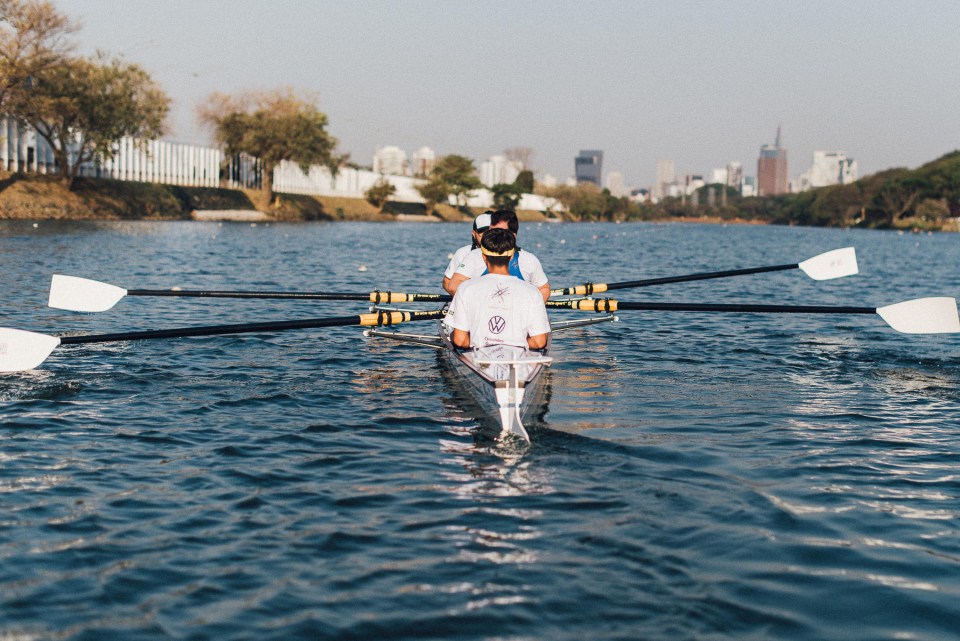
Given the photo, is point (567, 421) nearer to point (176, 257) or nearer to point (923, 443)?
point (923, 443)

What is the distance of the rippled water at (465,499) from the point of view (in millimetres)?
5402

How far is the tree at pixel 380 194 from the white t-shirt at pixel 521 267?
133 metres

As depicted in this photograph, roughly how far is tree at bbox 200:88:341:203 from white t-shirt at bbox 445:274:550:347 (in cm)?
9059

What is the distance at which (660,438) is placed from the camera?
30.8 feet

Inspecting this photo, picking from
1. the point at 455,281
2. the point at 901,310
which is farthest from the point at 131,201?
the point at 901,310

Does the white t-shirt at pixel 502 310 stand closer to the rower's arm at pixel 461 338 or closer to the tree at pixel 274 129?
the rower's arm at pixel 461 338

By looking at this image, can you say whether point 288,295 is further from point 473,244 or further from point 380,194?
point 380,194

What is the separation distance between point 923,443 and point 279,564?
22.4 feet

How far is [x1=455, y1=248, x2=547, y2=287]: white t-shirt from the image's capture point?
12.2m

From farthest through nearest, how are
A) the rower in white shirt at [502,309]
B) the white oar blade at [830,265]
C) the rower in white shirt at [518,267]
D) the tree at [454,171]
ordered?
1. the tree at [454,171]
2. the white oar blade at [830,265]
3. the rower in white shirt at [518,267]
4. the rower in white shirt at [502,309]

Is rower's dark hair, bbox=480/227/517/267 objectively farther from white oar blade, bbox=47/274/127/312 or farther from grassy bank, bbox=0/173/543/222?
grassy bank, bbox=0/173/543/222

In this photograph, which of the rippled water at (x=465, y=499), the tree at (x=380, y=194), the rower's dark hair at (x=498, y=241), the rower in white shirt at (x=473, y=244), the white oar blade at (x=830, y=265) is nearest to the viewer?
the rippled water at (x=465, y=499)

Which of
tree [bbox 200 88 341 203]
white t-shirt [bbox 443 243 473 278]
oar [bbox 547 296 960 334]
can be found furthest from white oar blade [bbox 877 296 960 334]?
tree [bbox 200 88 341 203]

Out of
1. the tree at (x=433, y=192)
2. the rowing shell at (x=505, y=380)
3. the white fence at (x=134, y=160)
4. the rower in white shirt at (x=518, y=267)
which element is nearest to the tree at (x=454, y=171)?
the tree at (x=433, y=192)
